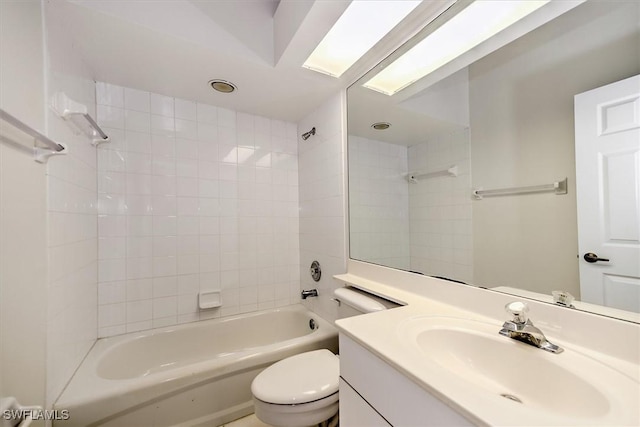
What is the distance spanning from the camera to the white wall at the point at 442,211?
1.15 metres

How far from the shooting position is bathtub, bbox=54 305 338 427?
3.85 feet

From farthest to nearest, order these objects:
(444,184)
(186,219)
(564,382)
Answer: (186,219) → (444,184) → (564,382)

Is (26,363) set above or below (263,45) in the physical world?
below

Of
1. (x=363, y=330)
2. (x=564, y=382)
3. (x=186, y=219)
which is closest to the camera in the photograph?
(x=564, y=382)

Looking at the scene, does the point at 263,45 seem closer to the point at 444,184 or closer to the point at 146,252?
the point at 444,184

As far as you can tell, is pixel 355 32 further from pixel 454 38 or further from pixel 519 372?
pixel 519 372

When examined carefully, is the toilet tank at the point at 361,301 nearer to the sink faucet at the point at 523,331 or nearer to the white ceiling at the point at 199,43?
the sink faucet at the point at 523,331

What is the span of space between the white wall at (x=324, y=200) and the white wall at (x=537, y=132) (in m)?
0.86

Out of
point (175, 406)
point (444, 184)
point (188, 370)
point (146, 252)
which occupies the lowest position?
point (175, 406)

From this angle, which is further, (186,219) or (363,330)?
(186,219)

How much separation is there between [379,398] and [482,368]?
1.15ft

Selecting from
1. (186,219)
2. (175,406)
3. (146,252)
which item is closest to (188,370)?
(175,406)

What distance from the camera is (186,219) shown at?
1.93 meters

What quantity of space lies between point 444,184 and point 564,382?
87 centimetres
